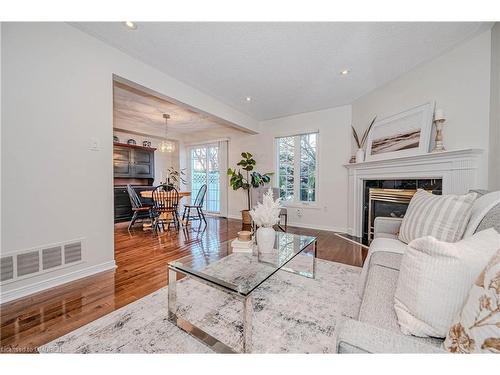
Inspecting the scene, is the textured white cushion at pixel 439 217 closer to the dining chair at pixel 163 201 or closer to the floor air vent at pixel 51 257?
the floor air vent at pixel 51 257

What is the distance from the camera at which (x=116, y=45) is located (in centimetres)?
223

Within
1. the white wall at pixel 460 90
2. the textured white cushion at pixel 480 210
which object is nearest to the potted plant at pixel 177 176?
the white wall at pixel 460 90

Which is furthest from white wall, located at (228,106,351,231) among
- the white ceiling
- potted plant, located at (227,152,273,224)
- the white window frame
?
the white ceiling

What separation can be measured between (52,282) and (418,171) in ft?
13.8

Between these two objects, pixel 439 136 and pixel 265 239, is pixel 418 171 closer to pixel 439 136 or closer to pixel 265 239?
pixel 439 136

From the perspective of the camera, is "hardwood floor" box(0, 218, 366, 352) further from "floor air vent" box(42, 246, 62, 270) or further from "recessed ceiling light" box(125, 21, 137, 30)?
"recessed ceiling light" box(125, 21, 137, 30)

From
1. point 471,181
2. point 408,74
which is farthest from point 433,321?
point 408,74

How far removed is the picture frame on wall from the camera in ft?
8.26

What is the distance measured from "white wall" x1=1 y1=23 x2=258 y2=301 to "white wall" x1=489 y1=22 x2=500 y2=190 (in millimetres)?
3849

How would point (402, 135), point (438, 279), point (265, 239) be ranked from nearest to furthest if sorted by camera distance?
point (438, 279) < point (265, 239) < point (402, 135)

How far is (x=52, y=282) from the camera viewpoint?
184cm

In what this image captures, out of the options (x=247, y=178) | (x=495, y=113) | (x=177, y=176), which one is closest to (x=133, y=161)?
(x=177, y=176)

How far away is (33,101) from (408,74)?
169 inches

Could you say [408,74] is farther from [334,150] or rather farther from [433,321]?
[433,321]
